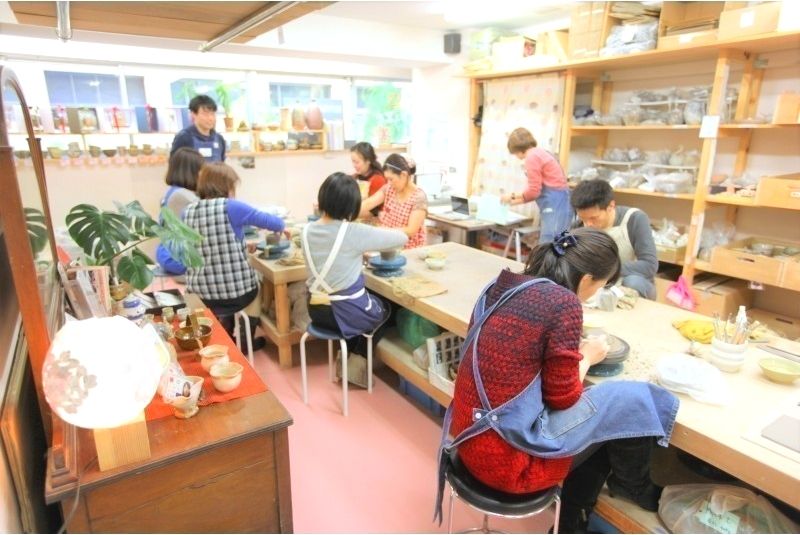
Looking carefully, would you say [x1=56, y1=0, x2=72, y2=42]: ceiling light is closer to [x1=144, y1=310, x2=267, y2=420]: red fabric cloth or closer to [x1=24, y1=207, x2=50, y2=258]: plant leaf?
[x1=24, y1=207, x2=50, y2=258]: plant leaf

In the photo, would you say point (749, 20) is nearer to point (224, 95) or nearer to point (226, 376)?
point (226, 376)

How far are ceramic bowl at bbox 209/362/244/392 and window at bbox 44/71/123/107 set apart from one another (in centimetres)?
427

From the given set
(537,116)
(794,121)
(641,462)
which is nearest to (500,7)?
(537,116)

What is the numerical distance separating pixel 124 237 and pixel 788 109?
3426 mm

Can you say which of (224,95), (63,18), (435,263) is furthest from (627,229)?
(224,95)

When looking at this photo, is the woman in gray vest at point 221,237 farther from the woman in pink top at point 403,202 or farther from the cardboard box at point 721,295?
the cardboard box at point 721,295

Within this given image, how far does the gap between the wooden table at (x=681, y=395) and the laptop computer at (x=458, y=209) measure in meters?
1.58

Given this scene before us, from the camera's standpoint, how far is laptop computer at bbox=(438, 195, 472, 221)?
14.4ft

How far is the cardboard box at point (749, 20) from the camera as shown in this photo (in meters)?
2.74

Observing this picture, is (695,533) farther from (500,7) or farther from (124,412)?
(500,7)

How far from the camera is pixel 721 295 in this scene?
3.28 m

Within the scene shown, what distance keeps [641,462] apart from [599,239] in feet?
2.11

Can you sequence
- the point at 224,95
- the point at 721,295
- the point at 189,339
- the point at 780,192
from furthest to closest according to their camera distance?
1. the point at 224,95
2. the point at 721,295
3. the point at 780,192
4. the point at 189,339

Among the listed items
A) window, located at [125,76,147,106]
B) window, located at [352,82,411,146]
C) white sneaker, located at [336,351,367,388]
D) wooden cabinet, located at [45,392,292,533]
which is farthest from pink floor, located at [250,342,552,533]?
window, located at [352,82,411,146]
